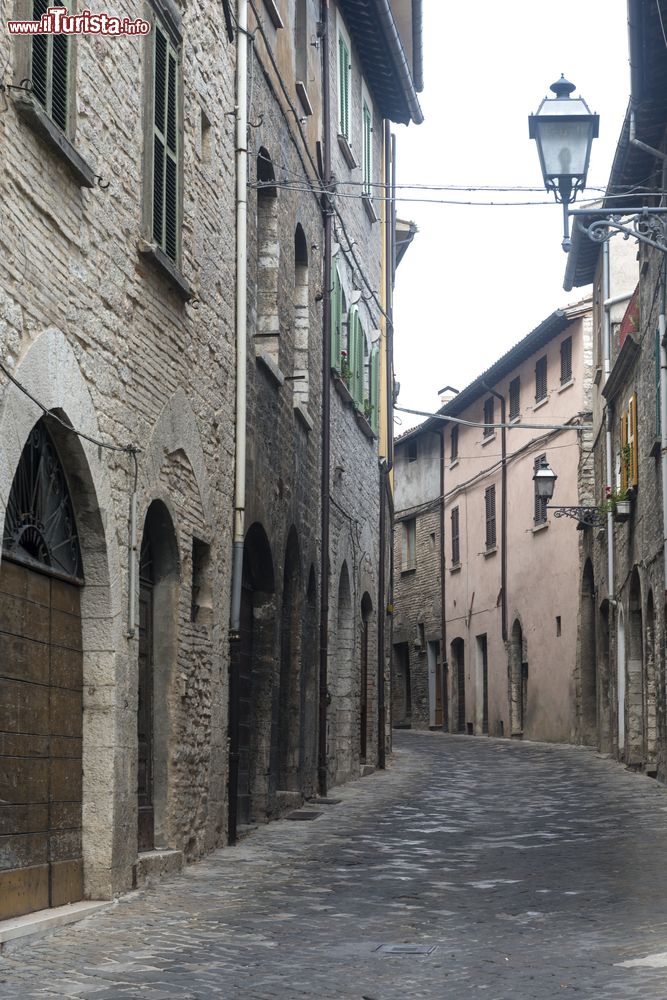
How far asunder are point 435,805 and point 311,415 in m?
4.01

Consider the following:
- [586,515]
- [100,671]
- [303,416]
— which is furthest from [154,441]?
[586,515]

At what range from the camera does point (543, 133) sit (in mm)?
8852

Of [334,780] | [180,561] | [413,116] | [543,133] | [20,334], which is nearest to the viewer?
[20,334]

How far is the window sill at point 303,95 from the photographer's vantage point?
47.8 ft

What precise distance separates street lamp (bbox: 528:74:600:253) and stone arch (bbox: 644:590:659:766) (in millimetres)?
9847

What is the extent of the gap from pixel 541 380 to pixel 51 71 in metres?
23.8

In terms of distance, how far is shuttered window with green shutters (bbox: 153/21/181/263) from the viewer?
9.22m

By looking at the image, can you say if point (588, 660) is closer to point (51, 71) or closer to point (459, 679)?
point (459, 679)

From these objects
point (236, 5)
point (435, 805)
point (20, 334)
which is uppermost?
point (236, 5)

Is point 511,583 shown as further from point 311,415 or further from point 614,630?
point 311,415

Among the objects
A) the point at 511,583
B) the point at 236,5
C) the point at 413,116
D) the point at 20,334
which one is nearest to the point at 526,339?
the point at 511,583

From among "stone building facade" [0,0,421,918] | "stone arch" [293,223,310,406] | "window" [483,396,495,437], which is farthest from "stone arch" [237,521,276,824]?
"window" [483,396,495,437]

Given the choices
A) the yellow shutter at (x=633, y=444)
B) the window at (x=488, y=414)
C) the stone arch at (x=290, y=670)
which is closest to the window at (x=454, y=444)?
the window at (x=488, y=414)

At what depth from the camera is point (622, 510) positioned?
20.1 metres
